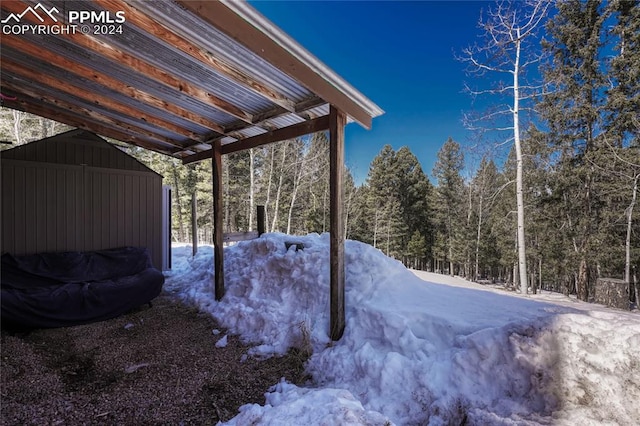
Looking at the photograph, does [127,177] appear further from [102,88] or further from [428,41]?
[428,41]

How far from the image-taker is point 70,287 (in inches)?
160

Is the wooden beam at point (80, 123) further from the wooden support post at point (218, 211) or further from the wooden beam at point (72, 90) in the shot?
the wooden support post at point (218, 211)

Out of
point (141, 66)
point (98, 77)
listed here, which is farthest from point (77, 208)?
point (141, 66)

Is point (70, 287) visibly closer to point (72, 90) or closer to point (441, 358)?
point (72, 90)

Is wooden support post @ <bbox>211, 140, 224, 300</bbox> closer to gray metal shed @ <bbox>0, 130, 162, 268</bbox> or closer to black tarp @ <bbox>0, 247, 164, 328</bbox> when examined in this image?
black tarp @ <bbox>0, 247, 164, 328</bbox>

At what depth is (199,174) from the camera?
17.0 m

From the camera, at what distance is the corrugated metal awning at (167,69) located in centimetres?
226

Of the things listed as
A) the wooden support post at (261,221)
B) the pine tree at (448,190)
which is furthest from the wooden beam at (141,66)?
the pine tree at (448,190)

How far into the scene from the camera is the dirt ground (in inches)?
91.2

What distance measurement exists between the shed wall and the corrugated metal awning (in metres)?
1.15

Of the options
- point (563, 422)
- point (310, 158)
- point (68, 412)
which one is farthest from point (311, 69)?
point (310, 158)

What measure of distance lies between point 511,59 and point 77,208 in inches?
491

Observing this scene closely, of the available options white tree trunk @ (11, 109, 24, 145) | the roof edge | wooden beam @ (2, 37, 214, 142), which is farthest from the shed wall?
white tree trunk @ (11, 109, 24, 145)

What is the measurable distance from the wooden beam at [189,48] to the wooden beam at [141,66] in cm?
61
